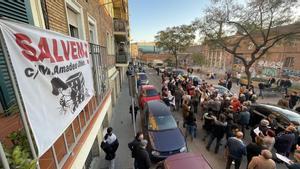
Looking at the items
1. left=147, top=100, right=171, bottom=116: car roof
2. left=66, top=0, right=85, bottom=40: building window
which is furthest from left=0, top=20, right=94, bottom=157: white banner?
left=147, top=100, right=171, bottom=116: car roof

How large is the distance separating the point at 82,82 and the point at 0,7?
174cm

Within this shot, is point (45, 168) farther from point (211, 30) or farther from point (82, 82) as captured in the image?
point (211, 30)

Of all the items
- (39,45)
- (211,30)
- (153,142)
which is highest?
(211,30)

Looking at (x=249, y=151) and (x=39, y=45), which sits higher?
(x=39, y=45)

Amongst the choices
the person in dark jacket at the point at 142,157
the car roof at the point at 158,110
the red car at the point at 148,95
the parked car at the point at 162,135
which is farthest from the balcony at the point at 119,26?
the person in dark jacket at the point at 142,157

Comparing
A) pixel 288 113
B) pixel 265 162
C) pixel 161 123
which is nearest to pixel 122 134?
pixel 161 123

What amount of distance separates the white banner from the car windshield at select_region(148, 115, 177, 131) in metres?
4.37

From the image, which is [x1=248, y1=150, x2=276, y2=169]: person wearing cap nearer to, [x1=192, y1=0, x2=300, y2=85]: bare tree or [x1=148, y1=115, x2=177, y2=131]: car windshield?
[x1=148, y1=115, x2=177, y2=131]: car windshield

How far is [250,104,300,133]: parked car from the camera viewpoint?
651 centimetres

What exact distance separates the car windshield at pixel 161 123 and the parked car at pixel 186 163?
7.51ft

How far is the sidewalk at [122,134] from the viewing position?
6254mm

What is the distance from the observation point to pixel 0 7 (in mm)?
2453

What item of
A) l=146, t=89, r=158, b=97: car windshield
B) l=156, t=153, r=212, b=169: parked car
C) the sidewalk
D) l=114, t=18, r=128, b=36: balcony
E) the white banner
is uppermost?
l=114, t=18, r=128, b=36: balcony

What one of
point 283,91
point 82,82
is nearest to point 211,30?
point 283,91
